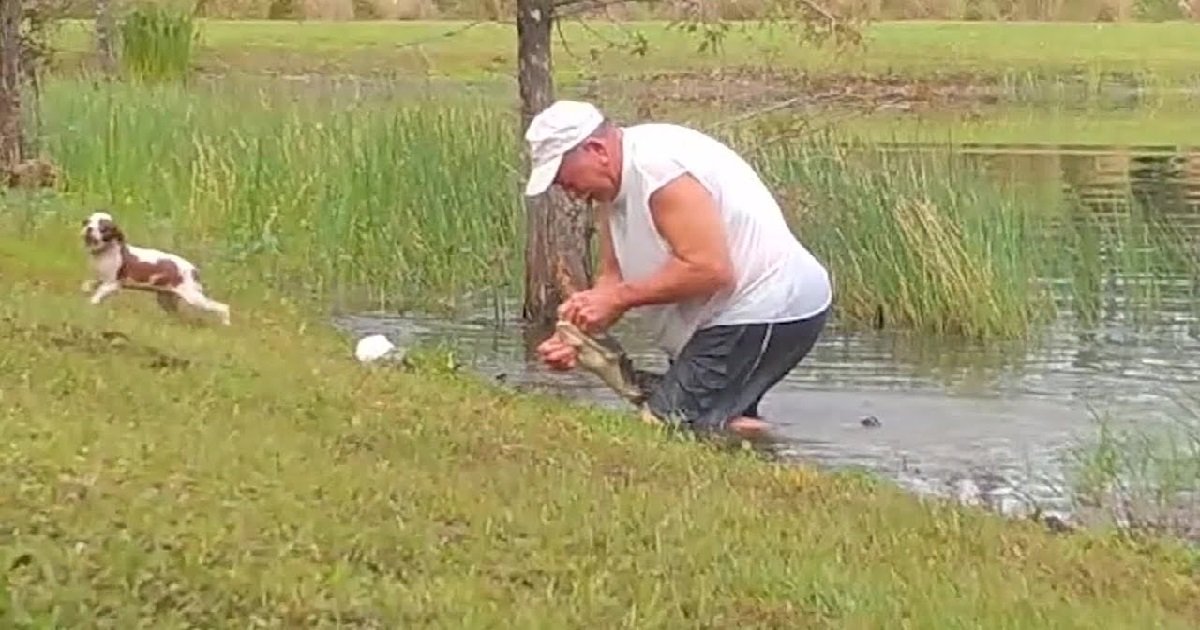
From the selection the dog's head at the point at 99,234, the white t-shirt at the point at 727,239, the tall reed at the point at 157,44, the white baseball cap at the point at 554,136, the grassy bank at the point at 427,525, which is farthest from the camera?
the tall reed at the point at 157,44

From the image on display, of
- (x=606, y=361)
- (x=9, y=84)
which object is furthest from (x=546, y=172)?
(x=9, y=84)

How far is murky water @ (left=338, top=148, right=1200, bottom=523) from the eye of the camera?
31.1 feet

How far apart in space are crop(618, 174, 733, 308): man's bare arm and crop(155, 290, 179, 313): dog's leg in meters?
2.13

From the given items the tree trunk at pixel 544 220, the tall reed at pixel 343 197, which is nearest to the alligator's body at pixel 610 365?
the tree trunk at pixel 544 220

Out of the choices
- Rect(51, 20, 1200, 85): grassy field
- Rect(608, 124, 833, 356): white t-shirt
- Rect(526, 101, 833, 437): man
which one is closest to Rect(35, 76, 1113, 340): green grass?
Rect(526, 101, 833, 437): man

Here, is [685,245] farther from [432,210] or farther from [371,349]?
[432,210]

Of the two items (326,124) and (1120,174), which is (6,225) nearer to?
(326,124)

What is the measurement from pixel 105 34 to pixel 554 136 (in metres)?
17.5

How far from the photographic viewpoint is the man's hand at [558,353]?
8.80 m

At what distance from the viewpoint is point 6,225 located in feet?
39.3

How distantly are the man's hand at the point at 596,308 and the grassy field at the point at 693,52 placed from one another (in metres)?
19.1

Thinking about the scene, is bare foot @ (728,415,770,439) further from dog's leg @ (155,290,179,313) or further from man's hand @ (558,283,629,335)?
dog's leg @ (155,290,179,313)

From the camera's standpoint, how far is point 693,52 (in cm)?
3097

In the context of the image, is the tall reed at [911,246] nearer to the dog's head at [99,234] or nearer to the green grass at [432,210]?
the green grass at [432,210]
